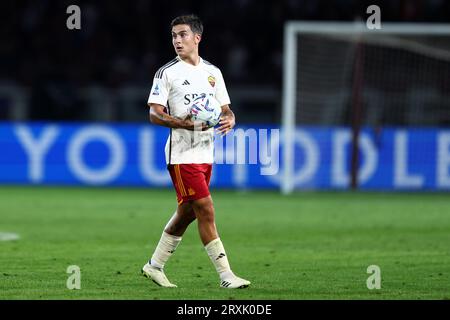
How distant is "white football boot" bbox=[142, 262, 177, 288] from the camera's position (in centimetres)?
970

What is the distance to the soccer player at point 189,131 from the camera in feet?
31.0

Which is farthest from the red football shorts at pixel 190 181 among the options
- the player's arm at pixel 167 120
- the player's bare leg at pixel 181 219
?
the player's arm at pixel 167 120

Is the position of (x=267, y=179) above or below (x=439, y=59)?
below

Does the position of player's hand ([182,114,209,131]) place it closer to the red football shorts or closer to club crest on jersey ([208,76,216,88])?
the red football shorts

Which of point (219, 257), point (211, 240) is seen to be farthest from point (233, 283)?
point (211, 240)

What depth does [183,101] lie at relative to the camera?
31.4 feet

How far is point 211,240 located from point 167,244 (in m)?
0.58

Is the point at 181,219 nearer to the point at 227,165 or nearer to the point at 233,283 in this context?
the point at 233,283

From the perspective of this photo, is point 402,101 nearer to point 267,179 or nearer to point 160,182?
point 267,179

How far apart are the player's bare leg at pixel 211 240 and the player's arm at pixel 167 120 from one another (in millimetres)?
641

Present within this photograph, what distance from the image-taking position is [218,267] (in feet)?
31.2

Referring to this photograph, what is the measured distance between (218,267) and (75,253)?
3504 millimetres

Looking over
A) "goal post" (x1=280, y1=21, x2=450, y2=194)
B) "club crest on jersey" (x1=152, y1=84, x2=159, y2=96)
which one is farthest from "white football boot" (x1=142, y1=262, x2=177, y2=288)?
"goal post" (x1=280, y1=21, x2=450, y2=194)

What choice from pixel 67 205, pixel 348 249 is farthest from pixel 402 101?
pixel 348 249
